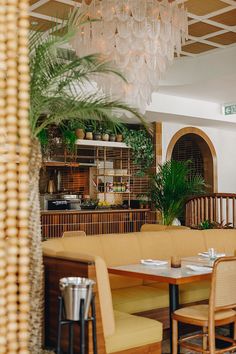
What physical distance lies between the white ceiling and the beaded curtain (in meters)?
6.21

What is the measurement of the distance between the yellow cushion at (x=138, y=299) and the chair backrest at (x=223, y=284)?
1.27 meters

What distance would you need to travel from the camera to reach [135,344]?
3.97 metres

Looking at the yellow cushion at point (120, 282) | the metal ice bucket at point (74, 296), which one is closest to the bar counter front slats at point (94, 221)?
the yellow cushion at point (120, 282)

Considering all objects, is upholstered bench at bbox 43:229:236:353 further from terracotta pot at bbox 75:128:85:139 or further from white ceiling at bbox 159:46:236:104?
terracotta pot at bbox 75:128:85:139

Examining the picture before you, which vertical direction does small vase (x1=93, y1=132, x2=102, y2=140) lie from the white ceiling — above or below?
below

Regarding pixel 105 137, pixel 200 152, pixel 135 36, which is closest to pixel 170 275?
pixel 135 36

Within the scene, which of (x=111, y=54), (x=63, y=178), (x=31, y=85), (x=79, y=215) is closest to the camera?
(x=31, y=85)

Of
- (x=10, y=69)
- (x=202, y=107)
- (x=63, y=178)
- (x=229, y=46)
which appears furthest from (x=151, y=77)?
(x=63, y=178)

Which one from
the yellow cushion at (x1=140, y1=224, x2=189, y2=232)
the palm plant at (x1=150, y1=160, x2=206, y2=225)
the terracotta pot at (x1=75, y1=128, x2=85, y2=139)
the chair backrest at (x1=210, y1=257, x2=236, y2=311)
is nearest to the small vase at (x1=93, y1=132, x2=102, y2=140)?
the terracotta pot at (x1=75, y1=128, x2=85, y2=139)

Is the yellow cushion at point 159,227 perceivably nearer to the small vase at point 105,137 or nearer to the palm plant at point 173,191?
the palm plant at point 173,191

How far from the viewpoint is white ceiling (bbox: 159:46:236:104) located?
9.05 meters

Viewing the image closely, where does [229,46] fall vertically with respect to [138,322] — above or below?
above

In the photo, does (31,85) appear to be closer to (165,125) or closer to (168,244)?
(168,244)

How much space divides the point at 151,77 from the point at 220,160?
7345 millimetres
